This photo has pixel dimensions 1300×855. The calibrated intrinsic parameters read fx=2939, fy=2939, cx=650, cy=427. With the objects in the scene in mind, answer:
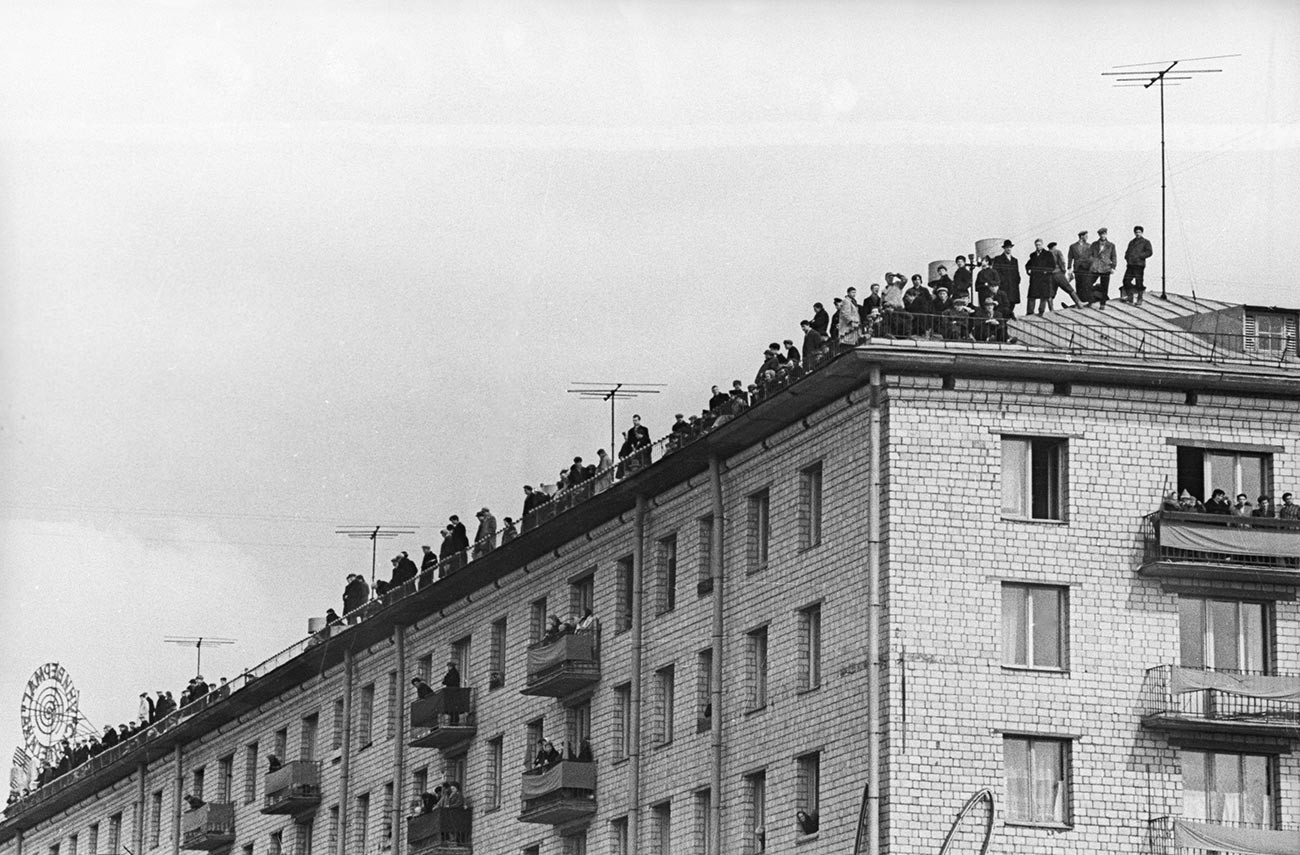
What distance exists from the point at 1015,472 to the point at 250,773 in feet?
146

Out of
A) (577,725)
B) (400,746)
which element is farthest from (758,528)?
(400,746)

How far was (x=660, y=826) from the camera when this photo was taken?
2803 inches

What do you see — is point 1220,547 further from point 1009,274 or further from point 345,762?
point 345,762

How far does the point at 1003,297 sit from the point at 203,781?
163 feet

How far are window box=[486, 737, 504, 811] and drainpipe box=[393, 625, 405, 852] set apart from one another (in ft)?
17.4

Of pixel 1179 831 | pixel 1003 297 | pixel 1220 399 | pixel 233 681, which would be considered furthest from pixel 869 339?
pixel 233 681

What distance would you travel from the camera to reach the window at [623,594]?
74.7m

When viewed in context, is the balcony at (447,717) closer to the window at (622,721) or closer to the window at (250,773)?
the window at (622,721)

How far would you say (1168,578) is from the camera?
6362cm

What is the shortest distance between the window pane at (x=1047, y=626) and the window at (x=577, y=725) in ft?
54.0

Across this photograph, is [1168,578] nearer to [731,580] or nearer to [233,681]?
[731,580]

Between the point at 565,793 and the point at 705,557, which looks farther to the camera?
the point at 565,793

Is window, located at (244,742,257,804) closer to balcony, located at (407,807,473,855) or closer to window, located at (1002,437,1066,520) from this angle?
balcony, located at (407,807,473,855)

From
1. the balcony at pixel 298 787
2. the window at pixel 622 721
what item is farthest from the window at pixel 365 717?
the window at pixel 622 721
